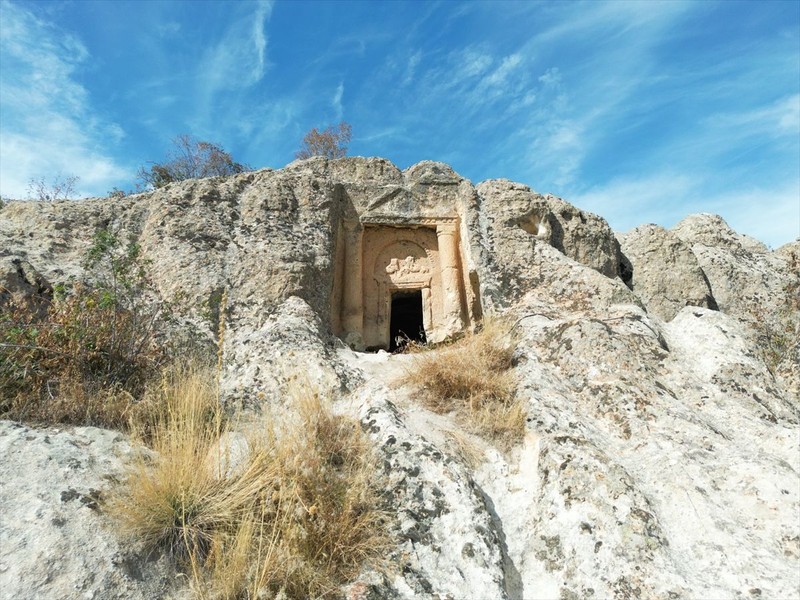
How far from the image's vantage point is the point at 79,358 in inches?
192

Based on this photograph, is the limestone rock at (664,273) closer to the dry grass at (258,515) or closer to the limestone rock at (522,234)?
the limestone rock at (522,234)

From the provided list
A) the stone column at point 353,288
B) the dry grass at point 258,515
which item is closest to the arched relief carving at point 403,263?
the stone column at point 353,288

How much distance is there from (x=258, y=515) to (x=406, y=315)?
8.86m

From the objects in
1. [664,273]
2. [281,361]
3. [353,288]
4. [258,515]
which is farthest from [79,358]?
[664,273]

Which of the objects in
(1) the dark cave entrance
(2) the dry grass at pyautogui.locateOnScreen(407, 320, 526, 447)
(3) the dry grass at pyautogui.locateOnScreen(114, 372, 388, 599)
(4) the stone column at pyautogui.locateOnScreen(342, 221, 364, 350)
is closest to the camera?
(3) the dry grass at pyautogui.locateOnScreen(114, 372, 388, 599)

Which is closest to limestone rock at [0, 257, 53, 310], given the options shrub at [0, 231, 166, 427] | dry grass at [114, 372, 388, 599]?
shrub at [0, 231, 166, 427]

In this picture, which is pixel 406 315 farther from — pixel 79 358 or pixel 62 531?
pixel 62 531

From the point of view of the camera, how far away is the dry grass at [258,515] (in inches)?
119

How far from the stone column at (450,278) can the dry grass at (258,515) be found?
560 centimetres

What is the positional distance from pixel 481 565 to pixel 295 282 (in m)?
4.84

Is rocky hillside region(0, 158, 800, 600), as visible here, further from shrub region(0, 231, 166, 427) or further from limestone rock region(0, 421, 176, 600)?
shrub region(0, 231, 166, 427)

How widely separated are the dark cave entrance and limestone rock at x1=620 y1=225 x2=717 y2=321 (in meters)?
4.18

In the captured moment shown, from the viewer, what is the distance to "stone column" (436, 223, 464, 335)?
9344 mm

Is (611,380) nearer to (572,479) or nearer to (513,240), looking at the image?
(572,479)
